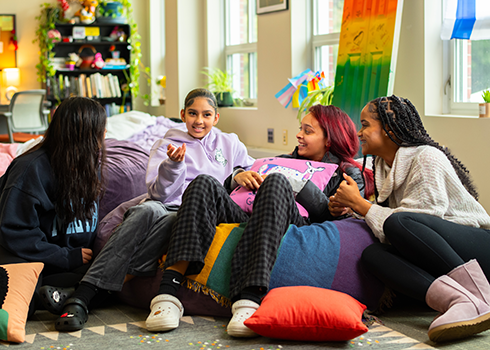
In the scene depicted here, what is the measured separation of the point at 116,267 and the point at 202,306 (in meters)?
0.35

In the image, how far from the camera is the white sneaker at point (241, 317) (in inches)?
64.3

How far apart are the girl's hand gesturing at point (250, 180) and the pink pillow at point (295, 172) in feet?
0.10

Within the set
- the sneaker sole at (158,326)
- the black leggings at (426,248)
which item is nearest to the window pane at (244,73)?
the black leggings at (426,248)

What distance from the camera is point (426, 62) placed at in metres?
3.03

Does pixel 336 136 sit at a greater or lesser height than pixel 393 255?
greater

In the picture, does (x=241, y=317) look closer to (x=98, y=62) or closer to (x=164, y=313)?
(x=164, y=313)

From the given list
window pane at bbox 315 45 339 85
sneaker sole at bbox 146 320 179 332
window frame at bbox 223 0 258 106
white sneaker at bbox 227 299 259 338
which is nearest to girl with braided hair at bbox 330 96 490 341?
white sneaker at bbox 227 299 259 338

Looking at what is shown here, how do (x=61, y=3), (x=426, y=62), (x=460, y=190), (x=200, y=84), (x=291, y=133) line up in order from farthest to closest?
(x=61, y=3)
(x=200, y=84)
(x=291, y=133)
(x=426, y=62)
(x=460, y=190)

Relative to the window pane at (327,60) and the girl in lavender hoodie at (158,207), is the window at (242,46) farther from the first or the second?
the girl in lavender hoodie at (158,207)

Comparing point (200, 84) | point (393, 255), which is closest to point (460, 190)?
point (393, 255)

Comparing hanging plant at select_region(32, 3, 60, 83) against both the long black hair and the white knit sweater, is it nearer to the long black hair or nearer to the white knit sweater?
the long black hair

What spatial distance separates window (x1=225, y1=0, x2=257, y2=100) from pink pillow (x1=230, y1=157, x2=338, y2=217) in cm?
304

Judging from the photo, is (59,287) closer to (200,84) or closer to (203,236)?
(203,236)

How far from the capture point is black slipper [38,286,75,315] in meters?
1.83
